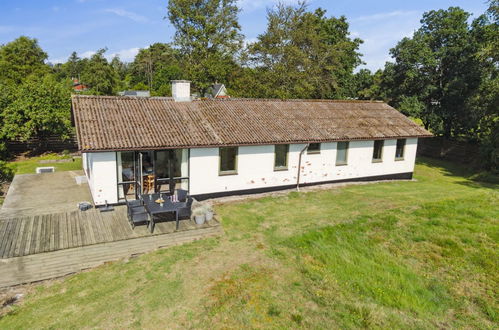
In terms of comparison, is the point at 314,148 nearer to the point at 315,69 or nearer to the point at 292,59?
the point at 292,59

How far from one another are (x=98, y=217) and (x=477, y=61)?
101ft

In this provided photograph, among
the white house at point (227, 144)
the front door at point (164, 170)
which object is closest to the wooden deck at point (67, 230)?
the white house at point (227, 144)

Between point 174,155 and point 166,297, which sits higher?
point 174,155

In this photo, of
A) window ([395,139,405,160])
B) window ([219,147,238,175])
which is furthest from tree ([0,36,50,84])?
window ([395,139,405,160])

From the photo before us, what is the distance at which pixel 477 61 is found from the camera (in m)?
27.3

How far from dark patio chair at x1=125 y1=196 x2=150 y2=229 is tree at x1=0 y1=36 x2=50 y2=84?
50.5 metres

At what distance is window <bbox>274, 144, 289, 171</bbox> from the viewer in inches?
672

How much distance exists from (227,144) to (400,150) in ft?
40.6

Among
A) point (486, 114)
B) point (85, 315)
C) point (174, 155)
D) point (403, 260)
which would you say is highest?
point (486, 114)

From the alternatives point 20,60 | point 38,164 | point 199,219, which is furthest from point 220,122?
point 20,60

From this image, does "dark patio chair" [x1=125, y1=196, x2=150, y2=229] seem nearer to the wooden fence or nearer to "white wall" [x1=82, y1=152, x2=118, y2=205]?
"white wall" [x1=82, y1=152, x2=118, y2=205]

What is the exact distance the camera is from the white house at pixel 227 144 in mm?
13742

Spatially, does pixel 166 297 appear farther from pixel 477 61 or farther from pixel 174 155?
pixel 477 61

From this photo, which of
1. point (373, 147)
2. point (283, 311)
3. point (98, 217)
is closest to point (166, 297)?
point (283, 311)
